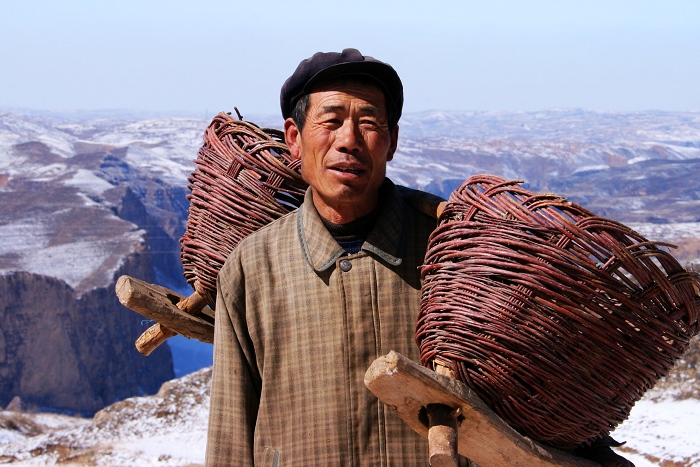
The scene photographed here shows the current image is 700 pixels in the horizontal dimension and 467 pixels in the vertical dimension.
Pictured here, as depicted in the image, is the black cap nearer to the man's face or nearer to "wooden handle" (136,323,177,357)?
the man's face

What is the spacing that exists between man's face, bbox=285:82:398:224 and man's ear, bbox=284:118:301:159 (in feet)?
0.35

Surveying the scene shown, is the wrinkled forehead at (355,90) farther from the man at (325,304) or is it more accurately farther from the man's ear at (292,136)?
the man's ear at (292,136)

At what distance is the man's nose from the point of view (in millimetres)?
1605

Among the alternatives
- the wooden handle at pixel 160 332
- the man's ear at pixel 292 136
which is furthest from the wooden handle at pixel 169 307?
the man's ear at pixel 292 136

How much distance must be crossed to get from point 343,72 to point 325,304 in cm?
47

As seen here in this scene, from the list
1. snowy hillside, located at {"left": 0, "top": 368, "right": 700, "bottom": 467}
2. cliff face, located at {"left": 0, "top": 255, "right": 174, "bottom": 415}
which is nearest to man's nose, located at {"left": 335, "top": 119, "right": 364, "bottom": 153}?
snowy hillside, located at {"left": 0, "top": 368, "right": 700, "bottom": 467}

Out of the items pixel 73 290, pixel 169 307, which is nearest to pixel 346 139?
pixel 169 307

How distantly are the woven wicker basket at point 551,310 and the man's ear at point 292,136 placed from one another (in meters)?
0.48

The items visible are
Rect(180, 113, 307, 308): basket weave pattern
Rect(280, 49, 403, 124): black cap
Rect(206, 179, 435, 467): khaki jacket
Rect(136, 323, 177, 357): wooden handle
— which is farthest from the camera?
Rect(136, 323, 177, 357): wooden handle

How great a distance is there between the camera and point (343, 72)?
162 centimetres

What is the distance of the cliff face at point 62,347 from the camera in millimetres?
29969

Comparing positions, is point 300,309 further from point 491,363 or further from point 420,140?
point 420,140

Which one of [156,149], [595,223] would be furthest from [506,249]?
[156,149]

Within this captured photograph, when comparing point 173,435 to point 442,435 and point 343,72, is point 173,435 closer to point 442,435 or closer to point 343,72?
point 343,72
